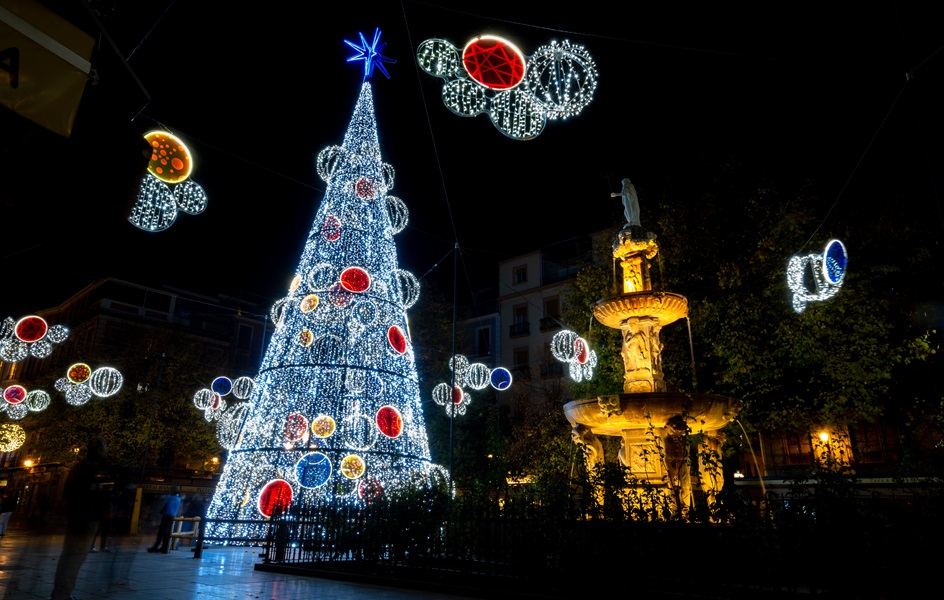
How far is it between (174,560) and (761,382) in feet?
52.8

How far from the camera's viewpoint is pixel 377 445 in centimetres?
1470

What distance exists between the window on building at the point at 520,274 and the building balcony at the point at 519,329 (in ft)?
11.7

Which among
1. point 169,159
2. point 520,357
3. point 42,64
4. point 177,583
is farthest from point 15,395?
point 520,357

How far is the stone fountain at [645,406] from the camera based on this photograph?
11.1 meters

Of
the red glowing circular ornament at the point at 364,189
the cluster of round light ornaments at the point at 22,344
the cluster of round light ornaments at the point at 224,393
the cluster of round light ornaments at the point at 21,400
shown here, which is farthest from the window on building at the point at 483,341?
the red glowing circular ornament at the point at 364,189

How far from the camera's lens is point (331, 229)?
15.7 m

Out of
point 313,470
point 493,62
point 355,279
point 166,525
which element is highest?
point 493,62

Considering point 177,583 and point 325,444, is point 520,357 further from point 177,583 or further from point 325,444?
point 177,583

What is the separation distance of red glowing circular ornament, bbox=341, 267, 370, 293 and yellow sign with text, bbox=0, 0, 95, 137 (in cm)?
1062

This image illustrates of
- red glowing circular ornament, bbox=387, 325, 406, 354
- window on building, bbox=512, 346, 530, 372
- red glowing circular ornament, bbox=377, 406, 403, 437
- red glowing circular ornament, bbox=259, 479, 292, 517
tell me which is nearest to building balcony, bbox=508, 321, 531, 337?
window on building, bbox=512, 346, 530, 372

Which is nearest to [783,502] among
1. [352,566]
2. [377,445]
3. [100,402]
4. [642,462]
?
[642,462]

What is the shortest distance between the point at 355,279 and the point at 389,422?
3.74m

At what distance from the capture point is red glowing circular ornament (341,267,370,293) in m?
14.3

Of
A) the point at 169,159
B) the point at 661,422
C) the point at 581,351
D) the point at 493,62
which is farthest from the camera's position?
the point at 581,351
